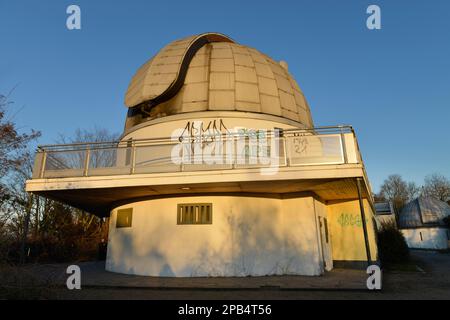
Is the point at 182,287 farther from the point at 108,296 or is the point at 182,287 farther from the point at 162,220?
the point at 162,220

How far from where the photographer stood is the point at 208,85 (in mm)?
13234

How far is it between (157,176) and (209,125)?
11.8ft

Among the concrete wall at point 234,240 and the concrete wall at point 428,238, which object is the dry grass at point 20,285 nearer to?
the concrete wall at point 234,240

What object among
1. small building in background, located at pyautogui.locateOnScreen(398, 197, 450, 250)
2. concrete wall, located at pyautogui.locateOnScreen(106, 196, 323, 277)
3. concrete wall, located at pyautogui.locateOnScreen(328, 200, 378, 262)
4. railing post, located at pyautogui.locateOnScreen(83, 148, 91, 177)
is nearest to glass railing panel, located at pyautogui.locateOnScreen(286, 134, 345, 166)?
concrete wall, located at pyautogui.locateOnScreen(106, 196, 323, 277)

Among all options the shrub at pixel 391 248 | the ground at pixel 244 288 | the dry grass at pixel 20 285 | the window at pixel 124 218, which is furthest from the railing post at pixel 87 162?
the shrub at pixel 391 248

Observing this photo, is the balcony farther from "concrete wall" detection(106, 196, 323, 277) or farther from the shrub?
the shrub

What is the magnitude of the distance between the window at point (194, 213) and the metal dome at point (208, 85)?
13.6 feet

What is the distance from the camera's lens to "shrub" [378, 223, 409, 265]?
16.0 metres

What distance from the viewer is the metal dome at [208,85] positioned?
12906 millimetres

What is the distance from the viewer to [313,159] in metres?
9.03

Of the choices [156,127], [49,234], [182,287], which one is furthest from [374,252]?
[49,234]

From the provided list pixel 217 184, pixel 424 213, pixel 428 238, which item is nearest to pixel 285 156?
pixel 217 184

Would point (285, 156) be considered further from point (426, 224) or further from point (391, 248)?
point (426, 224)

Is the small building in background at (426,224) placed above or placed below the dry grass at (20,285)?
above
